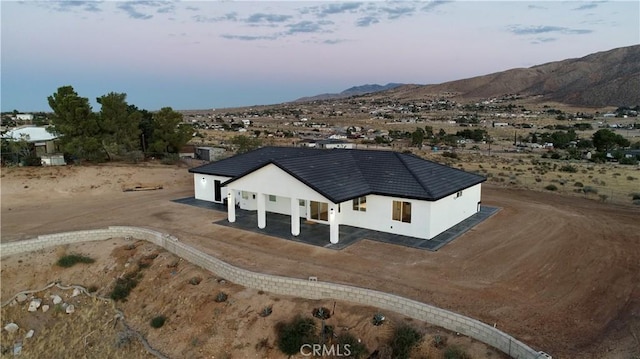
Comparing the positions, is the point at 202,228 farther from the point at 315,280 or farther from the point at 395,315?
the point at 395,315

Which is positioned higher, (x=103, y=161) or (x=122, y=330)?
(x=103, y=161)

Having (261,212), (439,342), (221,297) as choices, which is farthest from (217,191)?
(439,342)

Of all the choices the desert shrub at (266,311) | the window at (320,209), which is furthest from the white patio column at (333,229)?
the desert shrub at (266,311)

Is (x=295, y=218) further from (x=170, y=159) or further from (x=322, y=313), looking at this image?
A: (x=170, y=159)

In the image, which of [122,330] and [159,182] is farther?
[159,182]

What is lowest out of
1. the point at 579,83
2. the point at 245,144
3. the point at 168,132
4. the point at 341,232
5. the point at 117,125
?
the point at 341,232

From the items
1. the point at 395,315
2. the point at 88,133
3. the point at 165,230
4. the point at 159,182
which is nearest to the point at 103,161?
the point at 88,133

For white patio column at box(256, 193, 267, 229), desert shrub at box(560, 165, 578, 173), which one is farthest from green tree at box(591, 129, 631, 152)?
white patio column at box(256, 193, 267, 229)

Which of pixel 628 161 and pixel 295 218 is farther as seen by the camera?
pixel 628 161
